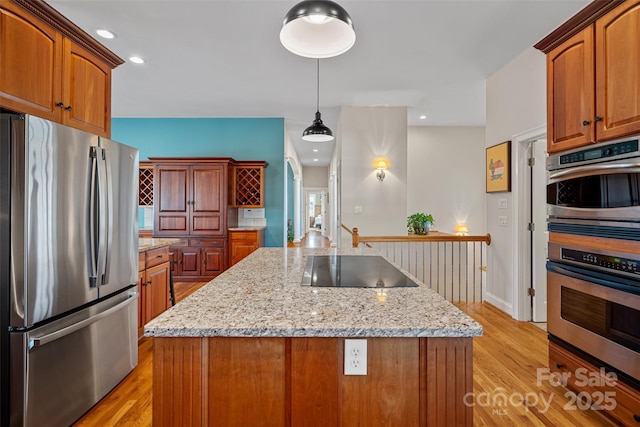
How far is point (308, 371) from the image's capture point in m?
0.92

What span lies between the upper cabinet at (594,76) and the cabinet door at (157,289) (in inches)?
128

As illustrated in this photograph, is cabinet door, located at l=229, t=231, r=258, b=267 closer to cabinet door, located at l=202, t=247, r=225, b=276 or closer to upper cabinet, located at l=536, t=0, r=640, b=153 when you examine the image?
cabinet door, located at l=202, t=247, r=225, b=276

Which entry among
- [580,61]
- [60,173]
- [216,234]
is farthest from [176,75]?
[580,61]

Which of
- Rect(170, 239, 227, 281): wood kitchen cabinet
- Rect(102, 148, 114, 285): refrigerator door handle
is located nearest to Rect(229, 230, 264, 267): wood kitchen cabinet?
Rect(170, 239, 227, 281): wood kitchen cabinet

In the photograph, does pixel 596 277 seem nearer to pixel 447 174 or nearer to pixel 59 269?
pixel 59 269

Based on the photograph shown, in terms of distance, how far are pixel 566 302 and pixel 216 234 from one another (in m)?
4.50

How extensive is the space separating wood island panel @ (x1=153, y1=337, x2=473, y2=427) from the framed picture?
10.7 ft

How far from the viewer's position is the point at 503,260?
146 inches

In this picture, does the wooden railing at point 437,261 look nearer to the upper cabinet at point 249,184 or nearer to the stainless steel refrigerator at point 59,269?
the upper cabinet at point 249,184

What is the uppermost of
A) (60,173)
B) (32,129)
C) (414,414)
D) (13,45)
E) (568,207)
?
(13,45)

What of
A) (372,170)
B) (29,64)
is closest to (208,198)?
(372,170)

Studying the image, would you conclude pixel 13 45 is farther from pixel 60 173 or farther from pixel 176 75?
pixel 176 75

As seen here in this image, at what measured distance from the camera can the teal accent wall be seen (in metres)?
5.75

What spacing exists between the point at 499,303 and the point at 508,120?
7.02 feet
